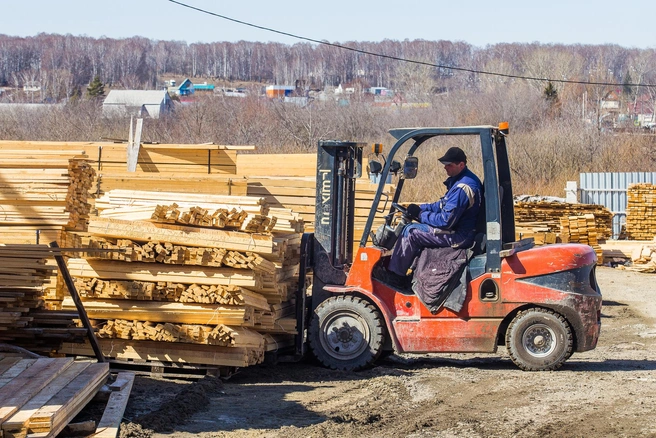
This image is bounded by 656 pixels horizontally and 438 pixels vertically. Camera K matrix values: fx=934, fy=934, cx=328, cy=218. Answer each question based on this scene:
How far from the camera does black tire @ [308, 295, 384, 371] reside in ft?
31.4

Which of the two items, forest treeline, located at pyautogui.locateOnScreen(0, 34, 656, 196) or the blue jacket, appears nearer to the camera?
the blue jacket

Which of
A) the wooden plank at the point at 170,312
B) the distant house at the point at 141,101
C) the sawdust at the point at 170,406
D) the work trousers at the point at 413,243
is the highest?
the distant house at the point at 141,101

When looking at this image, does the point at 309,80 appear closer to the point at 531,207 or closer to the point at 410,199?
the point at 410,199

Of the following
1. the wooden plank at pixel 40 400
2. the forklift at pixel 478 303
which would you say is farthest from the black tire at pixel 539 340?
the wooden plank at pixel 40 400

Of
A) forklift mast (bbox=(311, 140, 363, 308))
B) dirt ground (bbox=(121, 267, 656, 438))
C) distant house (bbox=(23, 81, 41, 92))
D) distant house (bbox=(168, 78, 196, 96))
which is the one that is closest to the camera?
dirt ground (bbox=(121, 267, 656, 438))

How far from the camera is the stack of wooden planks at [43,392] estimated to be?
6023mm

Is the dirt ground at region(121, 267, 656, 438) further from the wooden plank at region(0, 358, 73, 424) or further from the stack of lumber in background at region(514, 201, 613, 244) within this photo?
the stack of lumber in background at region(514, 201, 613, 244)

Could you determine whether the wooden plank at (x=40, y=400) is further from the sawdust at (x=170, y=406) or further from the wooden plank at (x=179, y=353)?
the wooden plank at (x=179, y=353)

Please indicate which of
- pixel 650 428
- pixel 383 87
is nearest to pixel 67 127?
pixel 650 428

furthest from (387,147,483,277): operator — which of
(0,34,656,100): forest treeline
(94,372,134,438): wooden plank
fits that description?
(0,34,656,100): forest treeline

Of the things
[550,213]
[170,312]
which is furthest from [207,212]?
[550,213]

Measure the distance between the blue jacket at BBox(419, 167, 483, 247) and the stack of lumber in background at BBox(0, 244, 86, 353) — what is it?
141 inches

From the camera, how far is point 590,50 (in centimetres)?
12694

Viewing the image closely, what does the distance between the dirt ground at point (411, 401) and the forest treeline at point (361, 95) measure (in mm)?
23799
